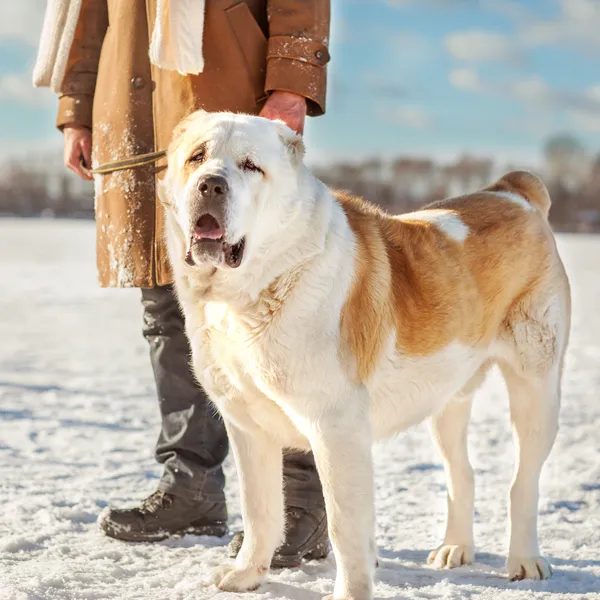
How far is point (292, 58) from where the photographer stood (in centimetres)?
312

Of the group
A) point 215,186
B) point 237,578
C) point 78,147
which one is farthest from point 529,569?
point 78,147

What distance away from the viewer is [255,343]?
8.36ft

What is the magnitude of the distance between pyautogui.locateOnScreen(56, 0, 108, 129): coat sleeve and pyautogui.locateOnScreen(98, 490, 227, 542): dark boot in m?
1.69

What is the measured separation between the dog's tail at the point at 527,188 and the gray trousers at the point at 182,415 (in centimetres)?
147

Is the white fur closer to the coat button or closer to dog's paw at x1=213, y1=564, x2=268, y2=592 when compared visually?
the coat button

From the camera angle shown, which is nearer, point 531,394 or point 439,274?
point 439,274

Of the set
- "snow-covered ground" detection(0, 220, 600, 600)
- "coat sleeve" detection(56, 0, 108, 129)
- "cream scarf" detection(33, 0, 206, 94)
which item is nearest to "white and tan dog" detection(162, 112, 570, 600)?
"snow-covered ground" detection(0, 220, 600, 600)

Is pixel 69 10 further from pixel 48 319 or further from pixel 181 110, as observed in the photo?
pixel 48 319

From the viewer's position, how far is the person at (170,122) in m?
3.16

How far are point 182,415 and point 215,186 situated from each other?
1.48 meters

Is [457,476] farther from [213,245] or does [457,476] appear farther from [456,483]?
[213,245]

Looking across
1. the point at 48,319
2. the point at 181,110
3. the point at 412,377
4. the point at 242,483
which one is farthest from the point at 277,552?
the point at 48,319

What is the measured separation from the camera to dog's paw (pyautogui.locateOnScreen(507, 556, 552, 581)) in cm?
307

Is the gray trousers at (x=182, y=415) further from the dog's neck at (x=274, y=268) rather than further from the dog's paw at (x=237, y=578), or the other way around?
the dog's neck at (x=274, y=268)
